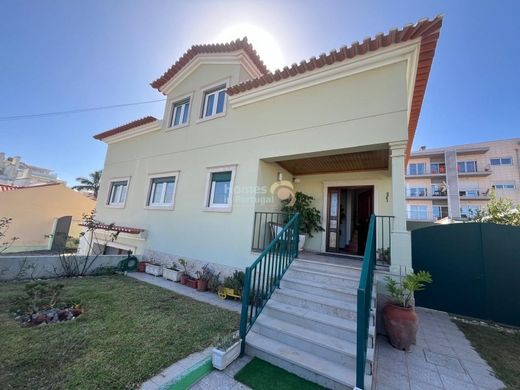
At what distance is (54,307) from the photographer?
4062mm

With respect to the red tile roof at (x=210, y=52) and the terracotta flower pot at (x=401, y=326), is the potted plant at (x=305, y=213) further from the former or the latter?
the red tile roof at (x=210, y=52)

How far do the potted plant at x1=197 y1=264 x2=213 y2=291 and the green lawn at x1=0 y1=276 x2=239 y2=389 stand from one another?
0.86m

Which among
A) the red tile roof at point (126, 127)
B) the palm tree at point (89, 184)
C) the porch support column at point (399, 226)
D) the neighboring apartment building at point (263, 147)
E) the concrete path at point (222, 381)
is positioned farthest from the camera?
the palm tree at point (89, 184)

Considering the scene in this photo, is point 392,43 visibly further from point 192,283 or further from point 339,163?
→ point 192,283

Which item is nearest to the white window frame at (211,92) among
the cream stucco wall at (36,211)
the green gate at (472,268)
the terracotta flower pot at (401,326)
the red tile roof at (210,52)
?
the red tile roof at (210,52)

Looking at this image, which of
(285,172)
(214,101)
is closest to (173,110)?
Result: (214,101)

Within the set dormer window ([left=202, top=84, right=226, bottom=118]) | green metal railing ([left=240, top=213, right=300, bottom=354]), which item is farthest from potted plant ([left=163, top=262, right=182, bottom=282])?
dormer window ([left=202, top=84, right=226, bottom=118])

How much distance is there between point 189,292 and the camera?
5836mm

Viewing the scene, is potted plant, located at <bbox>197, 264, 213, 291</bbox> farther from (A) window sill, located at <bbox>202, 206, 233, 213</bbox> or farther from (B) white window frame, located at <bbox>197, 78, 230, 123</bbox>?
(B) white window frame, located at <bbox>197, 78, 230, 123</bbox>

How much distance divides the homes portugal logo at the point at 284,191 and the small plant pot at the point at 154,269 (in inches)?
187

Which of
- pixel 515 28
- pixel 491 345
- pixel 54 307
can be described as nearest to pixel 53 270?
pixel 54 307

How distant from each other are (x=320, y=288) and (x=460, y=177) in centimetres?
3468

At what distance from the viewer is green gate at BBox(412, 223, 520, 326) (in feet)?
17.1

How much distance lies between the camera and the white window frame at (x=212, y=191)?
642cm
